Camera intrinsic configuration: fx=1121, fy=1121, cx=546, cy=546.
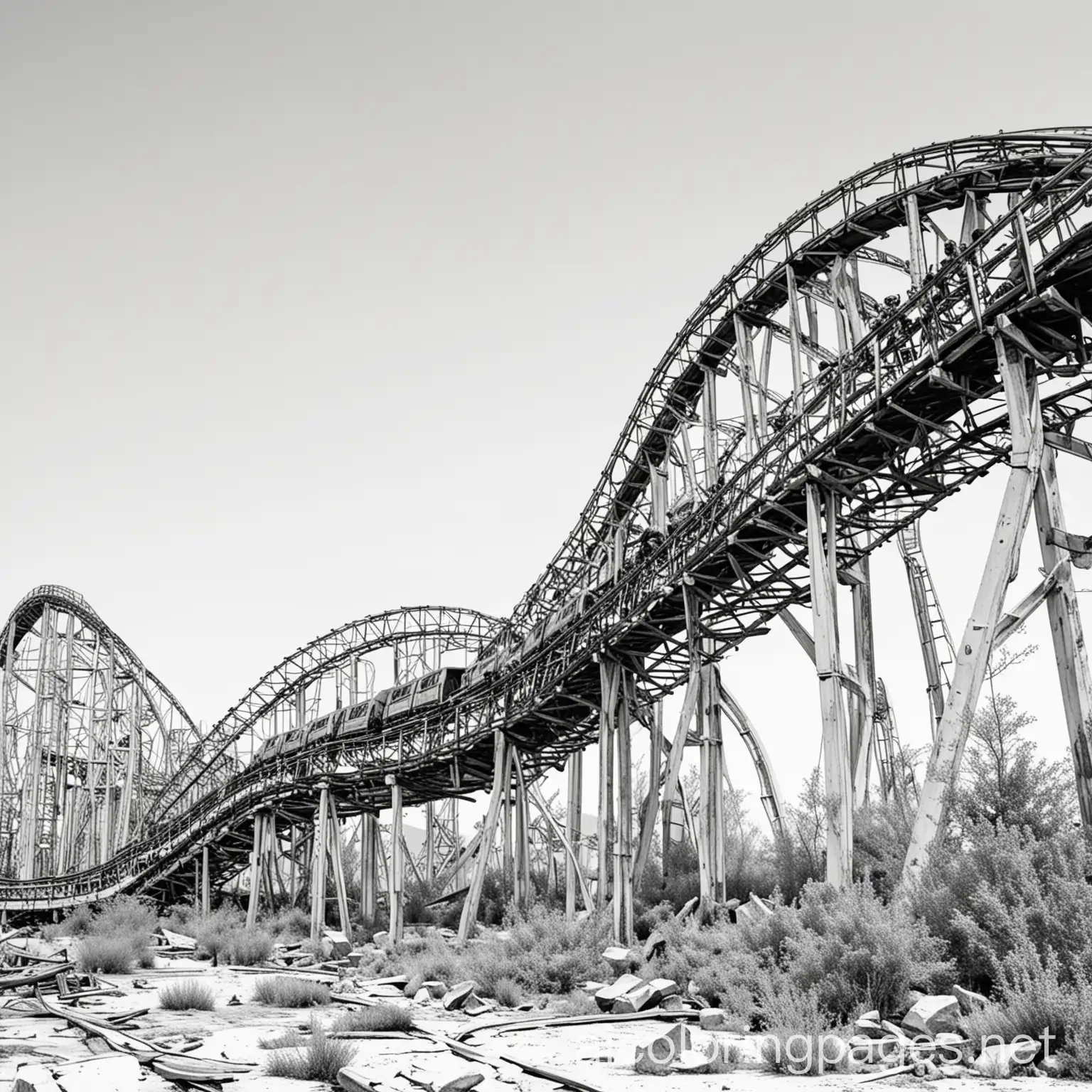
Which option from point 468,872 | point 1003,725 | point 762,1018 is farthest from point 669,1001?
point 468,872

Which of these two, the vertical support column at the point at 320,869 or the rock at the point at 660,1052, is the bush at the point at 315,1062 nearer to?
the rock at the point at 660,1052

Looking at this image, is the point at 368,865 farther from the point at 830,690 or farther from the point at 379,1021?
the point at 379,1021

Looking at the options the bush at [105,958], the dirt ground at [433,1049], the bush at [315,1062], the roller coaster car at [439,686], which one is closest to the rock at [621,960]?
the dirt ground at [433,1049]

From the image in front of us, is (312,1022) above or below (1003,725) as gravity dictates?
below

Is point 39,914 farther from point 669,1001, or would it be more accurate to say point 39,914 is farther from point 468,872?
point 669,1001

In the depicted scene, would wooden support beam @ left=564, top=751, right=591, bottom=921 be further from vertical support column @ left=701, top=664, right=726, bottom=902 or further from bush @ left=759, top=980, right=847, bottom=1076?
bush @ left=759, top=980, right=847, bottom=1076
